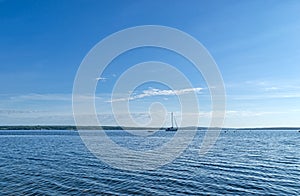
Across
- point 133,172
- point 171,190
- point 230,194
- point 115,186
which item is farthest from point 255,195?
point 133,172

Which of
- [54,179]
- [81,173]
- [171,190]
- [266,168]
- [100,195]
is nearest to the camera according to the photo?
[100,195]

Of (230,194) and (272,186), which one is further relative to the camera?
(272,186)

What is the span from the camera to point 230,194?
26.5 meters

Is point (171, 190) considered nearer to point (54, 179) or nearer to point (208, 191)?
point (208, 191)

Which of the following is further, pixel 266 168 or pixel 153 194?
pixel 266 168

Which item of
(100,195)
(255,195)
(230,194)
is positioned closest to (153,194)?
(100,195)

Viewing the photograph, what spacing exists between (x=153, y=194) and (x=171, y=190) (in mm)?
2200

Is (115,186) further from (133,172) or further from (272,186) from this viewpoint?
(272,186)

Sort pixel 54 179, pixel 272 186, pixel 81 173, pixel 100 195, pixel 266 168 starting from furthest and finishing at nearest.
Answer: pixel 266 168
pixel 81 173
pixel 54 179
pixel 272 186
pixel 100 195

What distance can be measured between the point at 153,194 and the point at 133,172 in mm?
11067

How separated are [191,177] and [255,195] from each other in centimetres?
889

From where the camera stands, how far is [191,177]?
33.9 metres

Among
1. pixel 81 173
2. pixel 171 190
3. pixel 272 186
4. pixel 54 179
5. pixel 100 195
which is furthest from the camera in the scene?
pixel 81 173

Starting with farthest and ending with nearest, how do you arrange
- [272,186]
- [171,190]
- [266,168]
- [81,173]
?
[266,168], [81,173], [272,186], [171,190]
